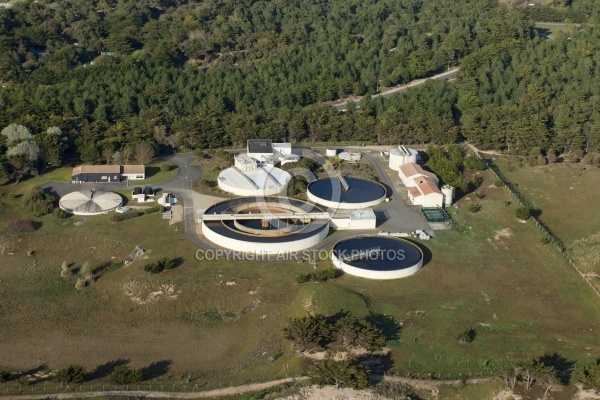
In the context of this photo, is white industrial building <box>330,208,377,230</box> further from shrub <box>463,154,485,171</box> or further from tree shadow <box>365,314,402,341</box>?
shrub <box>463,154,485,171</box>

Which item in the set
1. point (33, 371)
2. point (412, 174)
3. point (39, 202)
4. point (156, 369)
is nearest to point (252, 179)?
point (412, 174)

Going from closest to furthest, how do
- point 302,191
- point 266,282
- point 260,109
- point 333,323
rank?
1. point 333,323
2. point 266,282
3. point 302,191
4. point 260,109

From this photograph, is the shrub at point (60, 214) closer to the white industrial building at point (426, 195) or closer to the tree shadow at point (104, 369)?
the tree shadow at point (104, 369)

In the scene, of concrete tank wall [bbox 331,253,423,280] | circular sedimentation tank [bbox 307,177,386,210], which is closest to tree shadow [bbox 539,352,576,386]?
concrete tank wall [bbox 331,253,423,280]

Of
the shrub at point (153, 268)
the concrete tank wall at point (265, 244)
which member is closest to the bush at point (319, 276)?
the concrete tank wall at point (265, 244)

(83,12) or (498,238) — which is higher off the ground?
(83,12)

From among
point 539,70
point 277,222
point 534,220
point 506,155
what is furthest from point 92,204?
point 539,70

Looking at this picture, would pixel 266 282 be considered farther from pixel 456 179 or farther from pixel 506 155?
pixel 506 155
